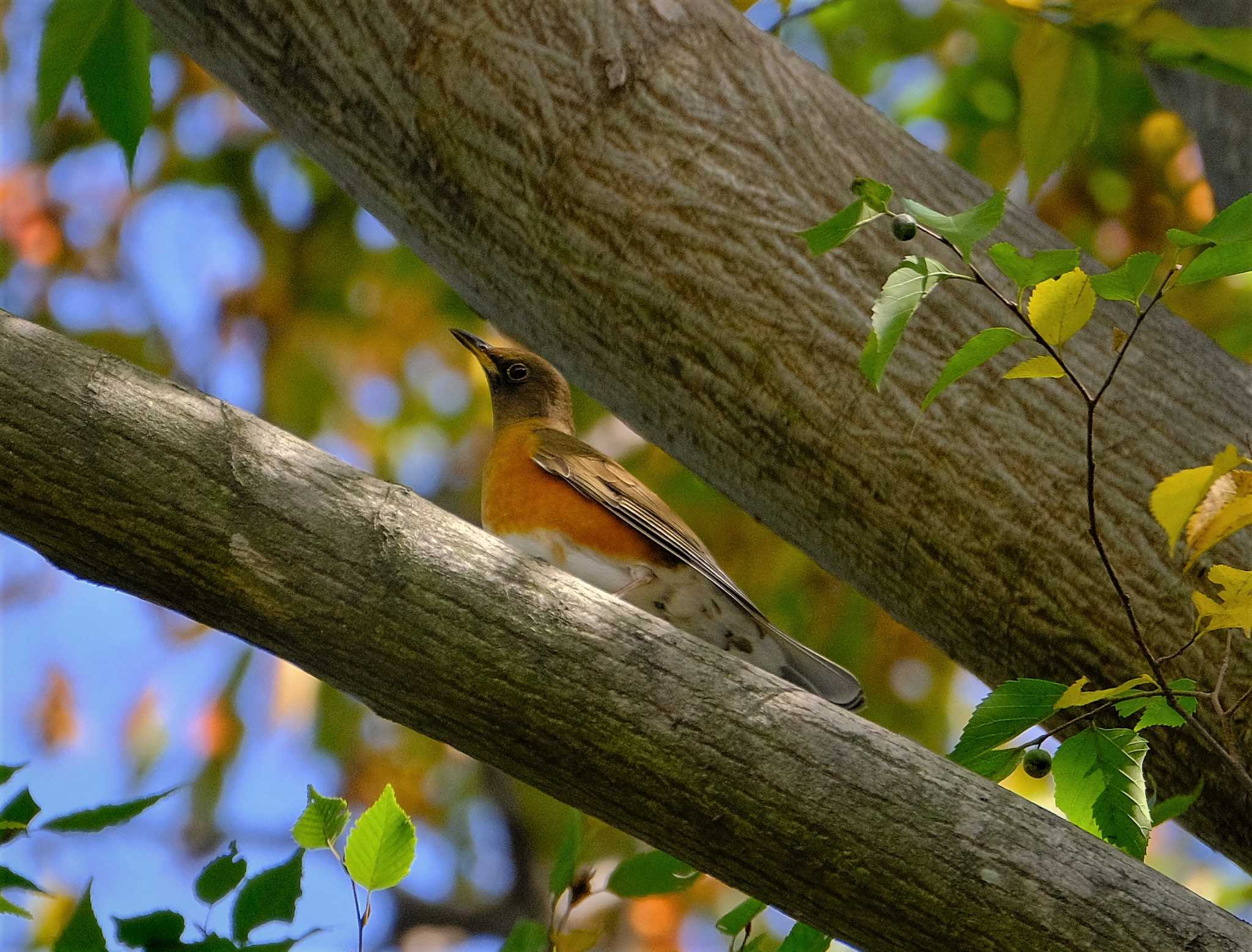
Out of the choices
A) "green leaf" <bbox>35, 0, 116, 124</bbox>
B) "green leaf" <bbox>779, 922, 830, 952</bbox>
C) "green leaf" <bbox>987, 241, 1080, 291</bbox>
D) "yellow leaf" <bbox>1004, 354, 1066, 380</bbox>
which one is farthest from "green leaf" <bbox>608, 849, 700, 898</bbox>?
"green leaf" <bbox>35, 0, 116, 124</bbox>

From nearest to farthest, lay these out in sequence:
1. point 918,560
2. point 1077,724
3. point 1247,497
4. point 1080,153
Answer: point 1247,497, point 1077,724, point 918,560, point 1080,153

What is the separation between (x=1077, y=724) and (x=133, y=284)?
5635 mm

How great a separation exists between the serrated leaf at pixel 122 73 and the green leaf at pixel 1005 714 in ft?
7.84

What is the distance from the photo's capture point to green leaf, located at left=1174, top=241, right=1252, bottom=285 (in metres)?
1.91

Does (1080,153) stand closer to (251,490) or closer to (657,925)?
(657,925)

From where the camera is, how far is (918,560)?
114 inches

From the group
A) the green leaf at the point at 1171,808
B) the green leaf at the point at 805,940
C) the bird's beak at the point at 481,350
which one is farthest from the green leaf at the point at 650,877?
the bird's beak at the point at 481,350

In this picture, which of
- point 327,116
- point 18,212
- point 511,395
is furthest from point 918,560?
point 18,212

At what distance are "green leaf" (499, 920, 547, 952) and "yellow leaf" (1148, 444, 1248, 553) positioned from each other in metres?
1.35

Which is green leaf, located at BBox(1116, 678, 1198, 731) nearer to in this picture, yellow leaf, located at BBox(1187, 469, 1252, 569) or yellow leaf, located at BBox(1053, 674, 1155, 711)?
yellow leaf, located at BBox(1053, 674, 1155, 711)

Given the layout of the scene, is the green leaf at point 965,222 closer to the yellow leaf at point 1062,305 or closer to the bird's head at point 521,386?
the yellow leaf at point 1062,305

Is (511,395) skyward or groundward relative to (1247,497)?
skyward

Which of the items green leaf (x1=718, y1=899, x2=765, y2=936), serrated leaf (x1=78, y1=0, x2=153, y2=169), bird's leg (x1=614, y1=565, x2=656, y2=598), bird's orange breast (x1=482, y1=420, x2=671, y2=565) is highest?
serrated leaf (x1=78, y1=0, x2=153, y2=169)

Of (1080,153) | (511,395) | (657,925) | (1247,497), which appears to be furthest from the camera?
(657,925)
